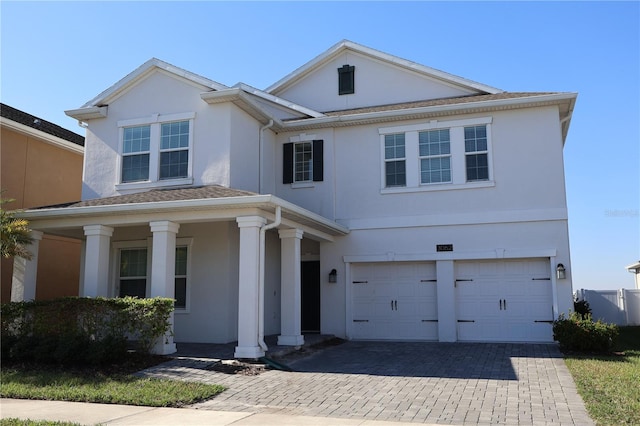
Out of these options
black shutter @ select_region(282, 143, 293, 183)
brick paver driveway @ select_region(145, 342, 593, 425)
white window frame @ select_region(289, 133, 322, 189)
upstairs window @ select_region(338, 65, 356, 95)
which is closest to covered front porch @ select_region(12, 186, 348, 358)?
brick paver driveway @ select_region(145, 342, 593, 425)

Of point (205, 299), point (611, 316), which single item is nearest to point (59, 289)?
point (205, 299)

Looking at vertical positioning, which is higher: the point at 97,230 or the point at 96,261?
the point at 97,230

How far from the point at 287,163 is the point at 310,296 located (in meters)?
4.05

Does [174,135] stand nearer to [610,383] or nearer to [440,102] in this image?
[440,102]

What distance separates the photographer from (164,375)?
10.0 m

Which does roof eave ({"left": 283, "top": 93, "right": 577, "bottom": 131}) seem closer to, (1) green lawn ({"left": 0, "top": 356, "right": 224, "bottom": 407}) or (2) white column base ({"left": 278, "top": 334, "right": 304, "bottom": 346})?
(2) white column base ({"left": 278, "top": 334, "right": 304, "bottom": 346})

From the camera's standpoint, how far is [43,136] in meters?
17.3

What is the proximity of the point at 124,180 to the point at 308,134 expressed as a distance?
17.8ft

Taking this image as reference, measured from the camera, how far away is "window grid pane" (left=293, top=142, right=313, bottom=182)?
17.0 metres

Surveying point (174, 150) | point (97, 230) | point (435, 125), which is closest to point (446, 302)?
point (435, 125)

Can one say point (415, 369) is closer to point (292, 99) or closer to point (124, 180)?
point (124, 180)

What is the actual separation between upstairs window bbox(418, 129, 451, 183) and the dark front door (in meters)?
4.21

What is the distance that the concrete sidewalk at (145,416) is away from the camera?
7.08 metres

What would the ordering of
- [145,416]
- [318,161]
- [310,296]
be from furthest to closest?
[310,296] < [318,161] < [145,416]
